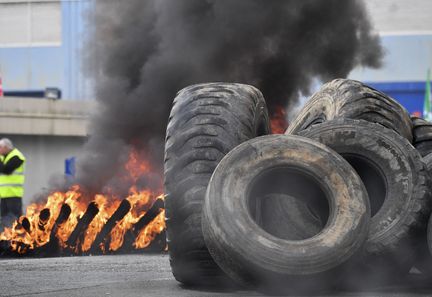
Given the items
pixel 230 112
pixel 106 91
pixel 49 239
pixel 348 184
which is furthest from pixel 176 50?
pixel 348 184

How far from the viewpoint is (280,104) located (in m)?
14.4

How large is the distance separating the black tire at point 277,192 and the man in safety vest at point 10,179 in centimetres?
976

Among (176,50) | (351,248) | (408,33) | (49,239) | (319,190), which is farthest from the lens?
(408,33)

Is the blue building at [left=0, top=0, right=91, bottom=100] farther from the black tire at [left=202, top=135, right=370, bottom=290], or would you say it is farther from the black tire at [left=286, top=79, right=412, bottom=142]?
the black tire at [left=202, top=135, right=370, bottom=290]

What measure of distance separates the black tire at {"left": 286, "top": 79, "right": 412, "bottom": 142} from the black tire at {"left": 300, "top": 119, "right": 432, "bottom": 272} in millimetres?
1222

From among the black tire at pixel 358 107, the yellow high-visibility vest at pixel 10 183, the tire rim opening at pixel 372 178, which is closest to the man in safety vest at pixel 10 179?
the yellow high-visibility vest at pixel 10 183

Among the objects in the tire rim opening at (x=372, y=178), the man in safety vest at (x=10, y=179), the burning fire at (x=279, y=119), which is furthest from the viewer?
the man in safety vest at (x=10, y=179)

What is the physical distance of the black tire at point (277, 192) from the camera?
19.1 ft

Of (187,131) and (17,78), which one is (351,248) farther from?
(17,78)

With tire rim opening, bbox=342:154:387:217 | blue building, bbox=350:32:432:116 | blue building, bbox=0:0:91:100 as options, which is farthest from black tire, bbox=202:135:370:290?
blue building, bbox=0:0:91:100

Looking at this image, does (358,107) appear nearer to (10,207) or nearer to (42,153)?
(10,207)

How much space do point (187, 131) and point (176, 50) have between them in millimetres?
7499

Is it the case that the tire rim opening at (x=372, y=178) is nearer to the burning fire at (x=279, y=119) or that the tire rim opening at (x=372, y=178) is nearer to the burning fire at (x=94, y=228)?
the burning fire at (x=94, y=228)

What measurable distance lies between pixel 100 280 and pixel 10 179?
8.59 metres
